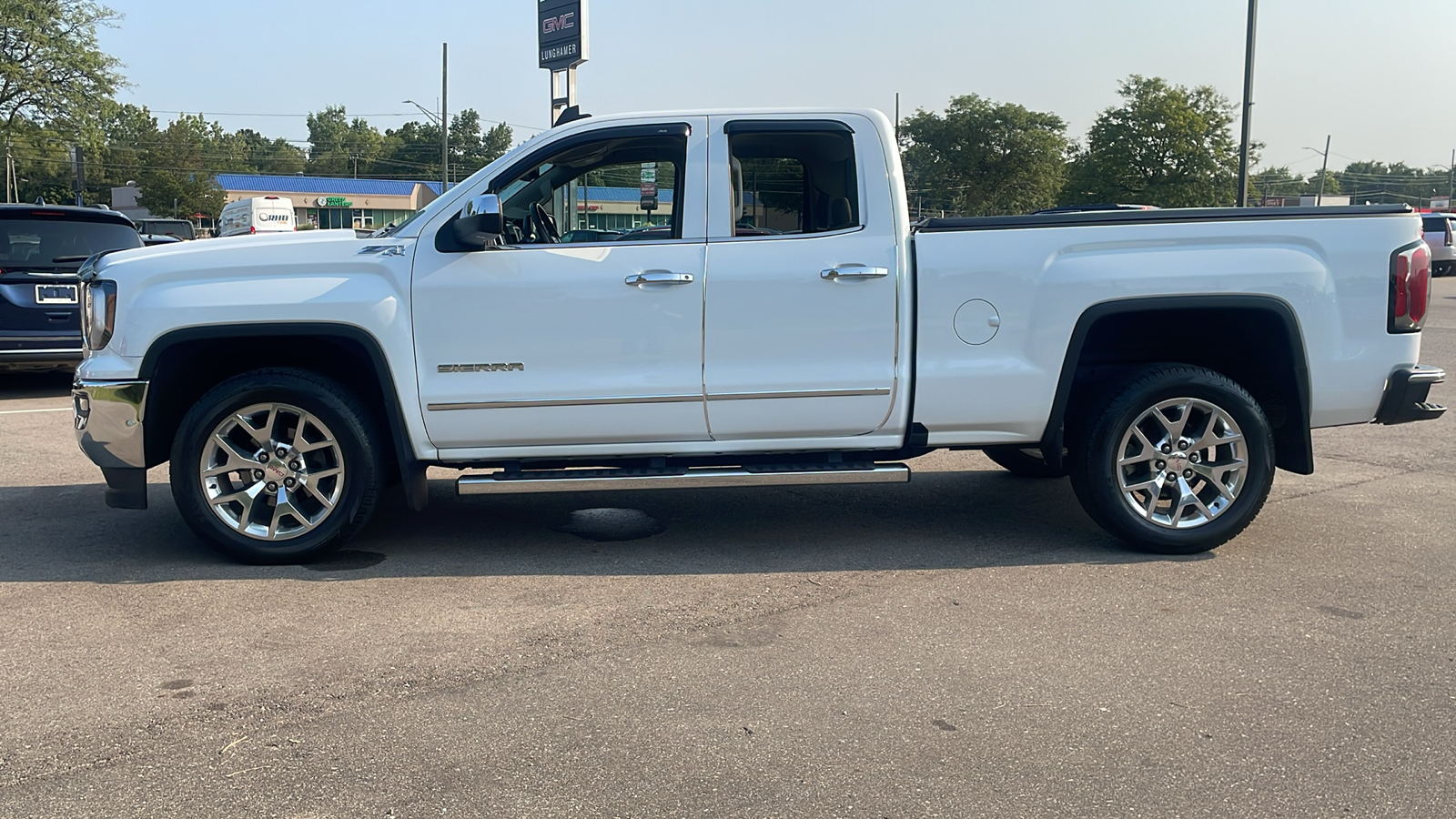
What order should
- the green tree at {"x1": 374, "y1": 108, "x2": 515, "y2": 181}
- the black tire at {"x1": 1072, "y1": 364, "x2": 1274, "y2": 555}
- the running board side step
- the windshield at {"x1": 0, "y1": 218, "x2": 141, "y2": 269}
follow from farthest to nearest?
1. the green tree at {"x1": 374, "y1": 108, "x2": 515, "y2": 181}
2. the windshield at {"x1": 0, "y1": 218, "x2": 141, "y2": 269}
3. the black tire at {"x1": 1072, "y1": 364, "x2": 1274, "y2": 555}
4. the running board side step

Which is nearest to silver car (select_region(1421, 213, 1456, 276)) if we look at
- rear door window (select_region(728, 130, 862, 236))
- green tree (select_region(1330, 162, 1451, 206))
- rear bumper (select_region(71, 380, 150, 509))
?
rear door window (select_region(728, 130, 862, 236))

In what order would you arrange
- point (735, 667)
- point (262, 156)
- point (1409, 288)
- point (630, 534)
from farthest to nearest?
point (262, 156), point (630, 534), point (1409, 288), point (735, 667)

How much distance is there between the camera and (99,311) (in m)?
5.18

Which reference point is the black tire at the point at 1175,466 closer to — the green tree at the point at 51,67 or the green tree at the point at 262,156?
the green tree at the point at 51,67

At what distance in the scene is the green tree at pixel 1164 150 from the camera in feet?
201

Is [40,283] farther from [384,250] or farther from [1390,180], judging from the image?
[1390,180]

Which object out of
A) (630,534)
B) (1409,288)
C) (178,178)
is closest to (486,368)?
(630,534)

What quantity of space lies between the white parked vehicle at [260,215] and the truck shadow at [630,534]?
3608 centimetres

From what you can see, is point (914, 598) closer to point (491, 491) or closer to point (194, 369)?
point (491, 491)

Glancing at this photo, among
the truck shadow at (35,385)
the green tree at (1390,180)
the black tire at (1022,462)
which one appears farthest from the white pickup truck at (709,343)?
the green tree at (1390,180)

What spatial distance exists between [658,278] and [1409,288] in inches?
131

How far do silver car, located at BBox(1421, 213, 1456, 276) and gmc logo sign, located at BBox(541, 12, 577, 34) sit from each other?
68.3ft

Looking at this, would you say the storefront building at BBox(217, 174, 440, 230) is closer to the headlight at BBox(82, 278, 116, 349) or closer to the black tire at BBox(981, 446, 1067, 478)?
the black tire at BBox(981, 446, 1067, 478)

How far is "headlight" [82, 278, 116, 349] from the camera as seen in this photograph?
5.16 metres
